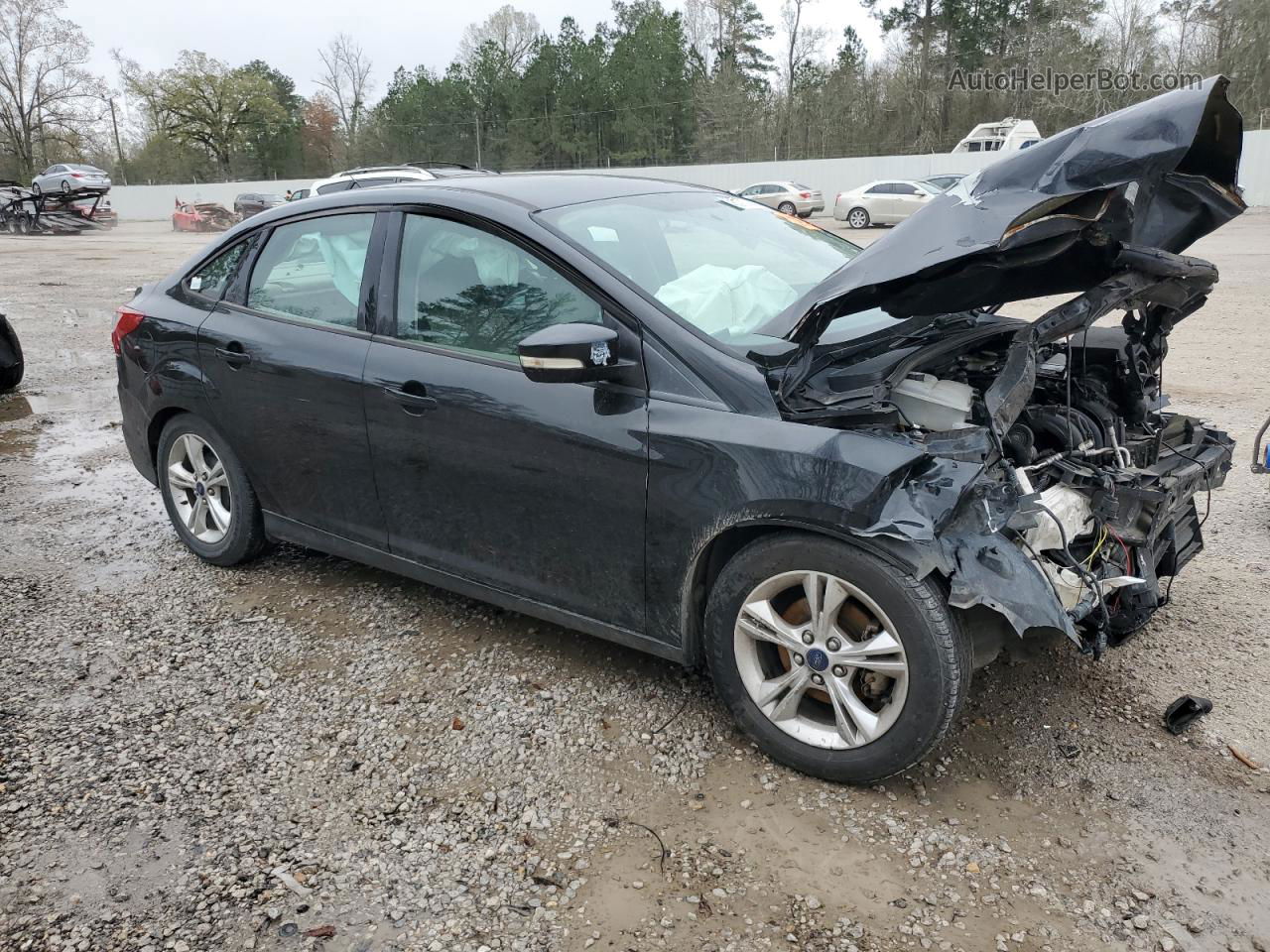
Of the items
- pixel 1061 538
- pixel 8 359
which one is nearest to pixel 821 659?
pixel 1061 538

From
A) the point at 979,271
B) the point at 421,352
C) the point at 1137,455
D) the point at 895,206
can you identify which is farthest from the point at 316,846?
the point at 895,206

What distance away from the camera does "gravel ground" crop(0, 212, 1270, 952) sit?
2.31 metres

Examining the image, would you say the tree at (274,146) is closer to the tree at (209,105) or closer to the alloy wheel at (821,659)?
the tree at (209,105)

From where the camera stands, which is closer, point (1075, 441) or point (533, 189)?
point (1075, 441)

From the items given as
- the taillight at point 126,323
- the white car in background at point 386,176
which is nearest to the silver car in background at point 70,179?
the white car in background at point 386,176

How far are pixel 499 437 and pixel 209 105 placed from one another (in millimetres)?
71692

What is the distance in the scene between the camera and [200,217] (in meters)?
36.3

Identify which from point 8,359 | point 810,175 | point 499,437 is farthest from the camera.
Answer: point 810,175

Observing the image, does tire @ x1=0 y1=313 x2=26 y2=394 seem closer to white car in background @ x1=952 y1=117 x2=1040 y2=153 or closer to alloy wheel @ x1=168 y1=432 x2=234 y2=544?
alloy wheel @ x1=168 y1=432 x2=234 y2=544

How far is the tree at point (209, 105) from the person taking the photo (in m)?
63.9

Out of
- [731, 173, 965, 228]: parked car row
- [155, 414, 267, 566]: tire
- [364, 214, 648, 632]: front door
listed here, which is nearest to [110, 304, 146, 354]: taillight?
[155, 414, 267, 566]: tire

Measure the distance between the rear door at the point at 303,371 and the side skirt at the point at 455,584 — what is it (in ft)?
0.17

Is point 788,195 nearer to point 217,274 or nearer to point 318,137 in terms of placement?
point 217,274

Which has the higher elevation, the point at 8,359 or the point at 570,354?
the point at 570,354
